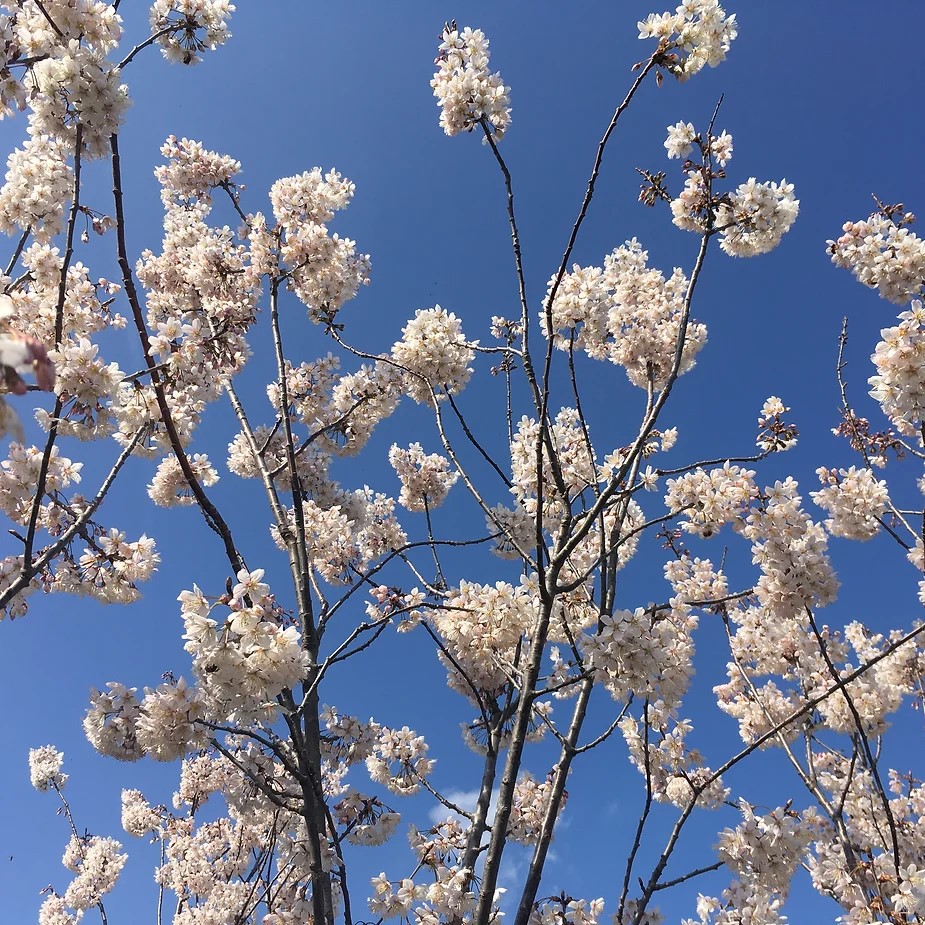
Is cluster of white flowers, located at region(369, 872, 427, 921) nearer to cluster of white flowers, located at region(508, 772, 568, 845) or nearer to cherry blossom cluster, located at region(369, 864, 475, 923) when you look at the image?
cherry blossom cluster, located at region(369, 864, 475, 923)

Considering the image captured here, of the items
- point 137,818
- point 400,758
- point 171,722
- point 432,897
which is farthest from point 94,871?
point 171,722

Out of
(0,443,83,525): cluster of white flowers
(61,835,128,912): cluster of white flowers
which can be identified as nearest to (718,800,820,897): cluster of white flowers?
(0,443,83,525): cluster of white flowers

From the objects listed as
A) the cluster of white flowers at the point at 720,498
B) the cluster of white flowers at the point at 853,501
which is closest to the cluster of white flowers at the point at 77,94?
the cluster of white flowers at the point at 720,498

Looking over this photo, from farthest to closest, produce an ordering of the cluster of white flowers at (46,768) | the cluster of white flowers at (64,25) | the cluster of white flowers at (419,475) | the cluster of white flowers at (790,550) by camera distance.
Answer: the cluster of white flowers at (46,768), the cluster of white flowers at (419,475), the cluster of white flowers at (790,550), the cluster of white flowers at (64,25)

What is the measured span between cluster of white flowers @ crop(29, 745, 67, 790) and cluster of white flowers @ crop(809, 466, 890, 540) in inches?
598

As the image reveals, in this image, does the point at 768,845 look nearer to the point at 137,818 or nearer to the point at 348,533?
the point at 348,533

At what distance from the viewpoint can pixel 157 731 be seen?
350 cm

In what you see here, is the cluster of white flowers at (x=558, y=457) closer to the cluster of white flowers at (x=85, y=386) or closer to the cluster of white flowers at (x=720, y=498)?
the cluster of white flowers at (x=720, y=498)

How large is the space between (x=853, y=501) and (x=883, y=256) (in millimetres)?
2388

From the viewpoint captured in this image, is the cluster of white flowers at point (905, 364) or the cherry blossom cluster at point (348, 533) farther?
the cherry blossom cluster at point (348, 533)

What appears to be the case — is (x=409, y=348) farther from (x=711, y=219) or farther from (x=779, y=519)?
(x=779, y=519)

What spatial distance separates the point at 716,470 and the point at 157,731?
4483mm

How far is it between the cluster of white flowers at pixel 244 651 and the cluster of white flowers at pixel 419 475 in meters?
5.18

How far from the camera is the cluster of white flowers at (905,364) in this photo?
388 centimetres
